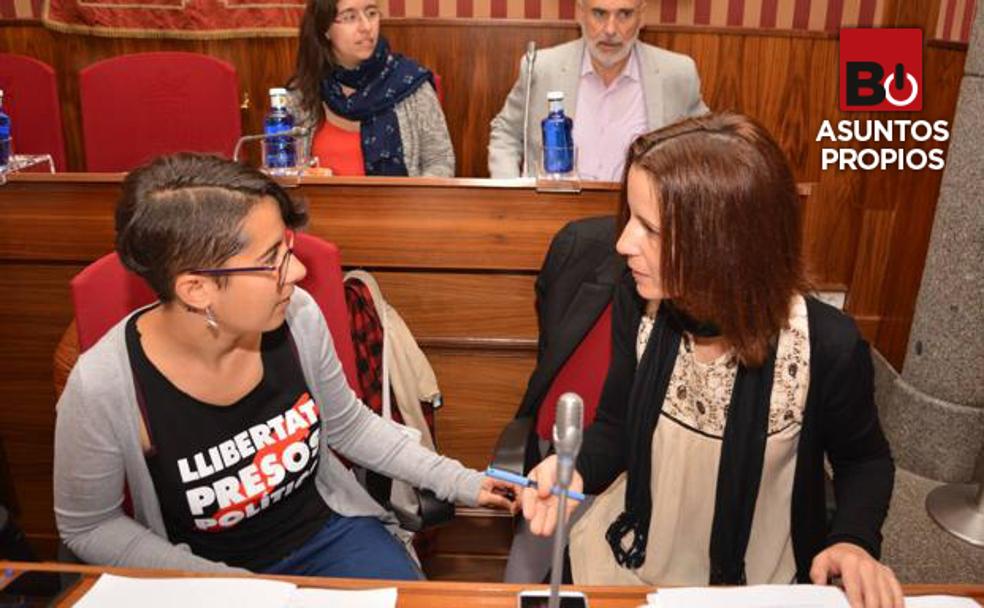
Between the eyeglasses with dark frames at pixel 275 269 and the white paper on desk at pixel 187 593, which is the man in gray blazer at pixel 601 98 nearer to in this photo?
the eyeglasses with dark frames at pixel 275 269

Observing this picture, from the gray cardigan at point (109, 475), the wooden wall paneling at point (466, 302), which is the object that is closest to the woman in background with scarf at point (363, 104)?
the wooden wall paneling at point (466, 302)

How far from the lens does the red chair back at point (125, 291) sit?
158cm

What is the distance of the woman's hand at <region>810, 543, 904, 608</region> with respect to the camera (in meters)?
1.16

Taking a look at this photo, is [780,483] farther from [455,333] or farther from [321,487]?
[455,333]

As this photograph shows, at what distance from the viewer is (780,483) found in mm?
1532

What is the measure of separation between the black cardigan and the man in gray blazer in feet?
6.28

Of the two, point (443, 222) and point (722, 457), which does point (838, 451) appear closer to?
point (722, 457)

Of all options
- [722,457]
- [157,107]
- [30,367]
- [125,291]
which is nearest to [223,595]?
[125,291]

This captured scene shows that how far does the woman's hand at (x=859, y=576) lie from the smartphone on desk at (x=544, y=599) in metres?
0.37

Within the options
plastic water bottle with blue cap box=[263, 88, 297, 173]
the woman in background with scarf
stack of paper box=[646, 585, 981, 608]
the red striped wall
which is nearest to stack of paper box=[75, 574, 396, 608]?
stack of paper box=[646, 585, 981, 608]

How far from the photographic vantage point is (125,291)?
1620 millimetres

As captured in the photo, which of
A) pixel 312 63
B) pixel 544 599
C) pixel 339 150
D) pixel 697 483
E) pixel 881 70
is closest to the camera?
pixel 544 599

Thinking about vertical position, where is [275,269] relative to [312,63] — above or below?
below

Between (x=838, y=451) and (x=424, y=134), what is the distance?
2201mm
